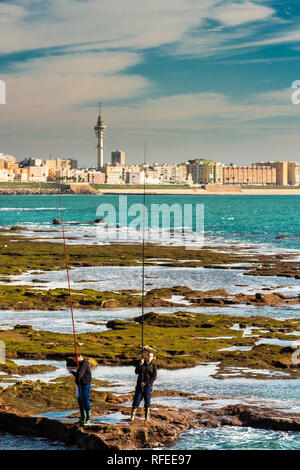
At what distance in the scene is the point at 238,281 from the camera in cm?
3753

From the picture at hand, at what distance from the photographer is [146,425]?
534 inches

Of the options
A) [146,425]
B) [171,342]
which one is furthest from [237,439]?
[171,342]

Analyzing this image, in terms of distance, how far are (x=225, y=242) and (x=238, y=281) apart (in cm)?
3016

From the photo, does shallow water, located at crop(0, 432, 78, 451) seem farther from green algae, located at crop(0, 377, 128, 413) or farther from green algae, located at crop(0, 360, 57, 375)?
green algae, located at crop(0, 360, 57, 375)

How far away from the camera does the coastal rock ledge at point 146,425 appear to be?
13.1 meters

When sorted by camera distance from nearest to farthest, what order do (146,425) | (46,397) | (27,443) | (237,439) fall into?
(27,443), (146,425), (237,439), (46,397)

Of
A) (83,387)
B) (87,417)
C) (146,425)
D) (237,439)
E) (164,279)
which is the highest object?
(83,387)

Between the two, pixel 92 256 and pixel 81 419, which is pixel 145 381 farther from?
pixel 92 256

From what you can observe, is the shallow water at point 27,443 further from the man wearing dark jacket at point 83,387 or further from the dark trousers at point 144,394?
the dark trousers at point 144,394

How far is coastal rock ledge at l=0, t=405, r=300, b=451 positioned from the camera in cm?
1309

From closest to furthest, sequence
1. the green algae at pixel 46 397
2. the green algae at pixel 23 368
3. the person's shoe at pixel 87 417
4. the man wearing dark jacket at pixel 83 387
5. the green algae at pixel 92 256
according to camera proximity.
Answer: the man wearing dark jacket at pixel 83 387 < the person's shoe at pixel 87 417 < the green algae at pixel 46 397 < the green algae at pixel 23 368 < the green algae at pixel 92 256

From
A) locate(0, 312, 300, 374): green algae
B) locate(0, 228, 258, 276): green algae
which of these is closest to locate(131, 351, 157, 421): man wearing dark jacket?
locate(0, 312, 300, 374): green algae

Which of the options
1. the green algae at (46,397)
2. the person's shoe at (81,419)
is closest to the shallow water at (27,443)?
the person's shoe at (81,419)

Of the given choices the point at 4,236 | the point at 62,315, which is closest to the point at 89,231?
the point at 4,236
